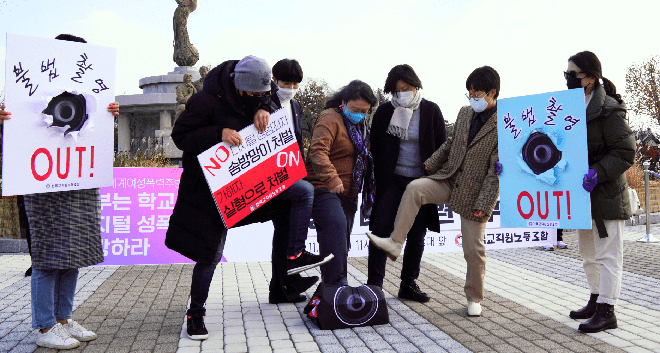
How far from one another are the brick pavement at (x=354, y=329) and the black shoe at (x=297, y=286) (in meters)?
0.12

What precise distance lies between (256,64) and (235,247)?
15.6 ft

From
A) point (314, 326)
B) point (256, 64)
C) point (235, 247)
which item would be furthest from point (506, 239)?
point (256, 64)

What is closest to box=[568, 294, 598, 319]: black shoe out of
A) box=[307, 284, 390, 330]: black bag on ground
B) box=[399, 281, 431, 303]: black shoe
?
box=[399, 281, 431, 303]: black shoe

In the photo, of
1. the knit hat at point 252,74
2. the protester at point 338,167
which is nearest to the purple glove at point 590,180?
the protester at point 338,167

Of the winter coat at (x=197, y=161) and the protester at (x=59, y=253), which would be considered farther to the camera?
the winter coat at (x=197, y=161)

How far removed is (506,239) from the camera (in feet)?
31.9

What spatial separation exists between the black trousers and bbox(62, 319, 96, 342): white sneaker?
2.40 metres

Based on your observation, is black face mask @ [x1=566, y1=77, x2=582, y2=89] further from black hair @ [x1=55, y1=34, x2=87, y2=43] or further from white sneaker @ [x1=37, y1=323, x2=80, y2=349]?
white sneaker @ [x1=37, y1=323, x2=80, y2=349]

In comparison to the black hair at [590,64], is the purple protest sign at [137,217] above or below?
below

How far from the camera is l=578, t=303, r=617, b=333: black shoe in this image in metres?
4.32

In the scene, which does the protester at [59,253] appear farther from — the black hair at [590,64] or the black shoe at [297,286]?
the black hair at [590,64]

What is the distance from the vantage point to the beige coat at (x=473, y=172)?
481 cm

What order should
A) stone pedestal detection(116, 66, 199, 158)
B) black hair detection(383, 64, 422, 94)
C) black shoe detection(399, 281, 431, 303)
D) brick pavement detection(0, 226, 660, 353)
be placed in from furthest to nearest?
1. stone pedestal detection(116, 66, 199, 158)
2. black shoe detection(399, 281, 431, 303)
3. black hair detection(383, 64, 422, 94)
4. brick pavement detection(0, 226, 660, 353)

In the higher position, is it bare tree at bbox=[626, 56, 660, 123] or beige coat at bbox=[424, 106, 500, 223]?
bare tree at bbox=[626, 56, 660, 123]
